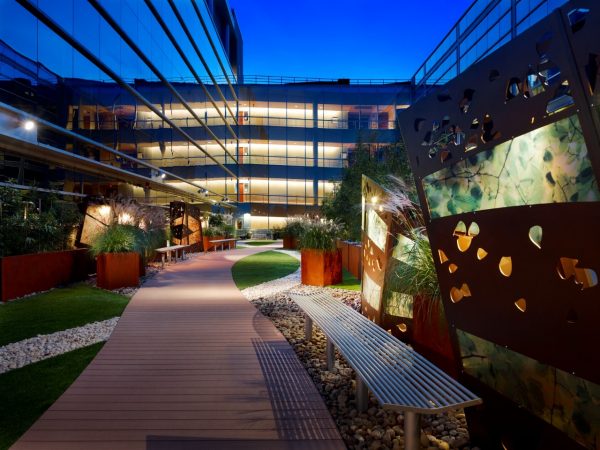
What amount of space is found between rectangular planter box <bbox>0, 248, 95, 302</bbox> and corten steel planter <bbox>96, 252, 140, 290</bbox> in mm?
883

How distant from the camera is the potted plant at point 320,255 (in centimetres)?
1059

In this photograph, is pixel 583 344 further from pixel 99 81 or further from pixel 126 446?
pixel 99 81

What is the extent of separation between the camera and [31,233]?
995cm

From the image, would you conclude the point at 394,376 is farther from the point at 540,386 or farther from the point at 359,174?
A: the point at 359,174

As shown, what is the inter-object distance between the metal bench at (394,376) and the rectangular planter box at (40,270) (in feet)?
22.0

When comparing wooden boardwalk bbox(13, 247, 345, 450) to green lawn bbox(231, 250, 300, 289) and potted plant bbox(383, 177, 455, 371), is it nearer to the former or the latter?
potted plant bbox(383, 177, 455, 371)

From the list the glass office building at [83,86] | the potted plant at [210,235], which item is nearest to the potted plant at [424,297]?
the glass office building at [83,86]

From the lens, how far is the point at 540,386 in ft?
7.87

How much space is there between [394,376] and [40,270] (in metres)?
9.00

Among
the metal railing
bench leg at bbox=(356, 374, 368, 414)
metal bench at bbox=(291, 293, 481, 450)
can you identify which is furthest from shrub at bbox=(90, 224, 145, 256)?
bench leg at bbox=(356, 374, 368, 414)

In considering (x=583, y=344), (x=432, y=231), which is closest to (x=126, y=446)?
(x=432, y=231)

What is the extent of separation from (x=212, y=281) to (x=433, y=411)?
9.82 m

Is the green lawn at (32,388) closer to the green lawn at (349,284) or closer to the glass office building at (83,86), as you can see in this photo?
the green lawn at (349,284)

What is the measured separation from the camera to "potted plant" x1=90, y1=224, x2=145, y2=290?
10.2 m
